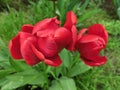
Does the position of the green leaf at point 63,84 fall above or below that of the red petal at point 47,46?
below

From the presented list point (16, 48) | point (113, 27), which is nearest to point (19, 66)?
point (16, 48)

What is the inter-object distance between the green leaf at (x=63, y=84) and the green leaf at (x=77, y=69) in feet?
0.26

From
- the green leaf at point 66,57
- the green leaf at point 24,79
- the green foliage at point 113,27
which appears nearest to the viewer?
the green leaf at point 24,79

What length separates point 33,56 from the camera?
67.4 inches

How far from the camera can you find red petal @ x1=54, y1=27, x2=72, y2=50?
1.67 m

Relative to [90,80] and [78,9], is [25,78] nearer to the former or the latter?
[90,80]

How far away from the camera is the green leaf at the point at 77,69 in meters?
2.26

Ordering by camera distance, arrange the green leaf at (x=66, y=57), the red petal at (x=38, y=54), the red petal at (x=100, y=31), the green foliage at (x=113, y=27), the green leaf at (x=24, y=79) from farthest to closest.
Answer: the green foliage at (x=113, y=27) < the green leaf at (x=66, y=57) < the green leaf at (x=24, y=79) < the red petal at (x=100, y=31) < the red petal at (x=38, y=54)

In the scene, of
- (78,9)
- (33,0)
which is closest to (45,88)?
(78,9)

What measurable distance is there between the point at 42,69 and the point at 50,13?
77 centimetres

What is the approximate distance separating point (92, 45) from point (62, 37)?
148 millimetres

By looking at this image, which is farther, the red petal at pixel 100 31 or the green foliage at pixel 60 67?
the green foliage at pixel 60 67

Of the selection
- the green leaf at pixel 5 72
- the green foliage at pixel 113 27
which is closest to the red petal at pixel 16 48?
the green leaf at pixel 5 72

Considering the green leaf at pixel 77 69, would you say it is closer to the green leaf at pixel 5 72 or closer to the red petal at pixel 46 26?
the green leaf at pixel 5 72
